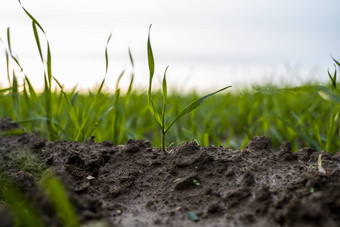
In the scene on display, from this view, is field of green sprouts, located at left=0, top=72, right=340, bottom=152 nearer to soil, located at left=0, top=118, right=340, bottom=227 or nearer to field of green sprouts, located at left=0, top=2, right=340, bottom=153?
field of green sprouts, located at left=0, top=2, right=340, bottom=153

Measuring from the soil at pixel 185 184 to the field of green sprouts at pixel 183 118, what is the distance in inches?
11.2

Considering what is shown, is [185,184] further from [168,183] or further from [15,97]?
[15,97]

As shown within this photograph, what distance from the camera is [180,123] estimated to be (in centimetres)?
325

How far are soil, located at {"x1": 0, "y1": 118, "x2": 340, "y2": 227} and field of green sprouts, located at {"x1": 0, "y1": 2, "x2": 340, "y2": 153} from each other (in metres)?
0.28

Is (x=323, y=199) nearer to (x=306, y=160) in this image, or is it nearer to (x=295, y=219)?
(x=295, y=219)

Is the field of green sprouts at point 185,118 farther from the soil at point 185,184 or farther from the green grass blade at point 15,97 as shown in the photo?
the soil at point 185,184

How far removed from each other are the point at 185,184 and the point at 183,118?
2066 mm

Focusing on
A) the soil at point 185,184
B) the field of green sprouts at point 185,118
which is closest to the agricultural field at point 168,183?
the soil at point 185,184

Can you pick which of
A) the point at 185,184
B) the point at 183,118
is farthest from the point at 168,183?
the point at 183,118

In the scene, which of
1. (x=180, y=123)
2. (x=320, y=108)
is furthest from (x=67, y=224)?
(x=320, y=108)

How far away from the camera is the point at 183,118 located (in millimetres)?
3334

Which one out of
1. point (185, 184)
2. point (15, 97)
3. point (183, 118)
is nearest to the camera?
point (185, 184)

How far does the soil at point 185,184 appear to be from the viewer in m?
1.02

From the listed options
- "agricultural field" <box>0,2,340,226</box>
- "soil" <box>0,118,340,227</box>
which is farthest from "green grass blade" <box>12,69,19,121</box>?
"soil" <box>0,118,340,227</box>
